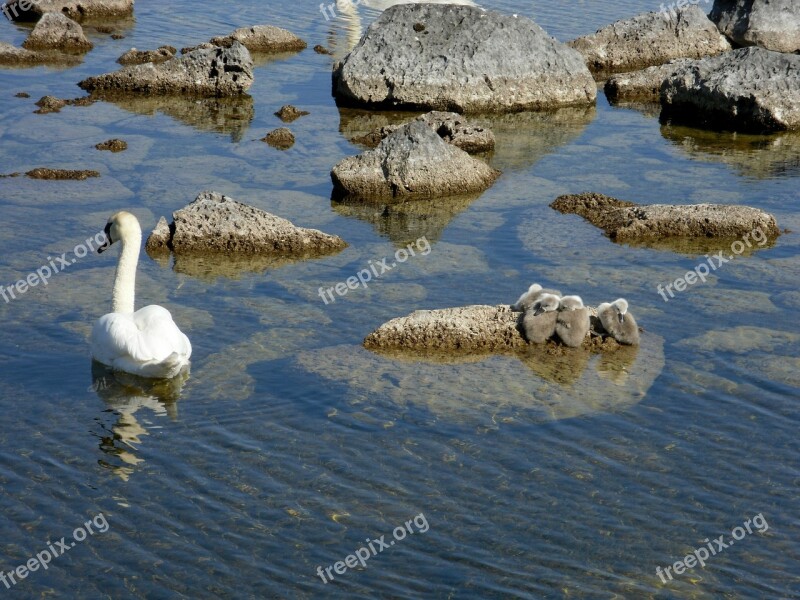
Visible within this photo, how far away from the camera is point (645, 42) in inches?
1026

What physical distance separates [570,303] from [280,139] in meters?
9.06

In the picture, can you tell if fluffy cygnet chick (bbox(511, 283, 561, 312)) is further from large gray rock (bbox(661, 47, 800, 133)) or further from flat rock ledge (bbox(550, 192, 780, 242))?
large gray rock (bbox(661, 47, 800, 133))

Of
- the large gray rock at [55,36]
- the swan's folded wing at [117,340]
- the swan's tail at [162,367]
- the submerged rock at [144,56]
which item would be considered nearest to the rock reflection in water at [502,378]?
the swan's tail at [162,367]

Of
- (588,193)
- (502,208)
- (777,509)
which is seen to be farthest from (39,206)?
(777,509)

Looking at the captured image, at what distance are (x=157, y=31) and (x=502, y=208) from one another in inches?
598

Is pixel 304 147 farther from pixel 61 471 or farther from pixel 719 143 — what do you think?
pixel 61 471

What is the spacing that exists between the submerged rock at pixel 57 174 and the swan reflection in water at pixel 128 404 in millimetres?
6626

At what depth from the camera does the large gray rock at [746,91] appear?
821 inches

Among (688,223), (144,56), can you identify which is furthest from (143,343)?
(144,56)

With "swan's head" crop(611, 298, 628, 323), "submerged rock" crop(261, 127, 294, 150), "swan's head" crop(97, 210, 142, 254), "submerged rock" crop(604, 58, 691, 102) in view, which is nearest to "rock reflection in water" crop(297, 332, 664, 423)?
"swan's head" crop(611, 298, 628, 323)

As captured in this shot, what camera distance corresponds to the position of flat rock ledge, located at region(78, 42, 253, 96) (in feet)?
73.5

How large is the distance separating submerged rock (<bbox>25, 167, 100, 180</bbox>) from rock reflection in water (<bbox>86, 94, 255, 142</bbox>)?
3.61 m

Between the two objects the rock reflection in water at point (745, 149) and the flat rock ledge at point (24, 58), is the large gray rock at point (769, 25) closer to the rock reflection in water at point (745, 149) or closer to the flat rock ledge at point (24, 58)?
the rock reflection in water at point (745, 149)

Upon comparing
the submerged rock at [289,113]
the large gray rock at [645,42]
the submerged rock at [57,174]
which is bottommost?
the submerged rock at [57,174]
